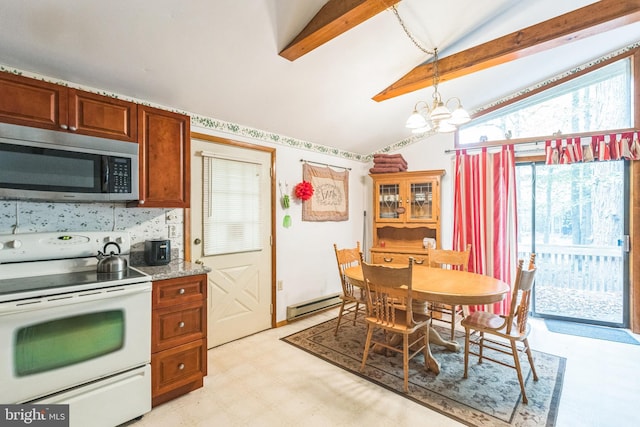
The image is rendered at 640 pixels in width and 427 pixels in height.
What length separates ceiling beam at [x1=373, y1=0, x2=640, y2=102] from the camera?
2162mm

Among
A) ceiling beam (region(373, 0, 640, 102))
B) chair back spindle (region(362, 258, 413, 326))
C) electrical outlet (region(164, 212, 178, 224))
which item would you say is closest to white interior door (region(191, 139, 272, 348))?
electrical outlet (region(164, 212, 178, 224))

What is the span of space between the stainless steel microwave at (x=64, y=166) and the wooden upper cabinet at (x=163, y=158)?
0.35 ft

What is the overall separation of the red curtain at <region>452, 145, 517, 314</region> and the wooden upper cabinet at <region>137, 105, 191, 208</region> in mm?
3271

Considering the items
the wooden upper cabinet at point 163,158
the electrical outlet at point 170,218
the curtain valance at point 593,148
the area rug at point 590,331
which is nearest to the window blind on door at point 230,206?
the electrical outlet at point 170,218

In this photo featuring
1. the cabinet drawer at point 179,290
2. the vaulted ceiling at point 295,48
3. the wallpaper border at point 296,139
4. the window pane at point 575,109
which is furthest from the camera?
the window pane at point 575,109

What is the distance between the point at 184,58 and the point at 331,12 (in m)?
1.07

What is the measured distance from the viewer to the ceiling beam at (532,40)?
2162 mm

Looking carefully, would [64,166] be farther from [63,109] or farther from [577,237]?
[577,237]

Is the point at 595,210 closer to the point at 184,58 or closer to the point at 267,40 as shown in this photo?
the point at 267,40

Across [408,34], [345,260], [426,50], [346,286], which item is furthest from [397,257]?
[408,34]

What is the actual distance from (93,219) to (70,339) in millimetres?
920

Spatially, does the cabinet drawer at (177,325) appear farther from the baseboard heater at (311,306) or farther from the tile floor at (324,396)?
the baseboard heater at (311,306)

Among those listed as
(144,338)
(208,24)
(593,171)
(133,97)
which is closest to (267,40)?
(208,24)

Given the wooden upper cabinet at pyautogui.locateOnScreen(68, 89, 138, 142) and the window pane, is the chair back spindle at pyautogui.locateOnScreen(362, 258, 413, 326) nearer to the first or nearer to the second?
the wooden upper cabinet at pyautogui.locateOnScreen(68, 89, 138, 142)
